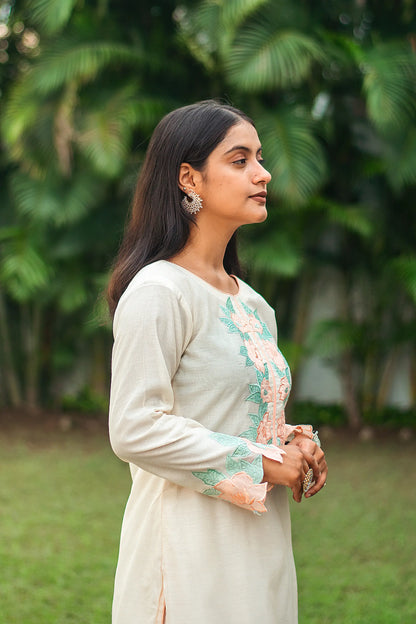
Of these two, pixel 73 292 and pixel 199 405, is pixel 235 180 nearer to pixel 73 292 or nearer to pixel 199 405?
pixel 199 405

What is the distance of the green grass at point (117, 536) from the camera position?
11.4ft

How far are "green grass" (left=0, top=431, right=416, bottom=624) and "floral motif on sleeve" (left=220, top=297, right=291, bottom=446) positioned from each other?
6.53 ft

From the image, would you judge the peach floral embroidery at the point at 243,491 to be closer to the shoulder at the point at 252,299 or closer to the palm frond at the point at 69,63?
the shoulder at the point at 252,299

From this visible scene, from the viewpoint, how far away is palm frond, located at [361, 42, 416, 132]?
554 centimetres

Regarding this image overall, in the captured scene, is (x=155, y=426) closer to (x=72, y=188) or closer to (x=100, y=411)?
(x=72, y=188)

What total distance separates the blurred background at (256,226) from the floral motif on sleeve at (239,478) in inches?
124

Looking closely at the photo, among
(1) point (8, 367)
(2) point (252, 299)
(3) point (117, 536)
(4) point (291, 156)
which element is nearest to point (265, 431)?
(2) point (252, 299)

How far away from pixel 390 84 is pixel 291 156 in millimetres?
880

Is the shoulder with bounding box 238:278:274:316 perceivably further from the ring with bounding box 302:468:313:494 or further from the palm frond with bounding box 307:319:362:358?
the palm frond with bounding box 307:319:362:358

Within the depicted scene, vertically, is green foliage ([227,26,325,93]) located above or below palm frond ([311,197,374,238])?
above

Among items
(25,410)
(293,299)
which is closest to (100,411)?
(25,410)

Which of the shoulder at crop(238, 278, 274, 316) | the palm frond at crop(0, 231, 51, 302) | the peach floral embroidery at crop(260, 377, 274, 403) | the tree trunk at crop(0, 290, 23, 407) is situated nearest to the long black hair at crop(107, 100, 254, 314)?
the shoulder at crop(238, 278, 274, 316)

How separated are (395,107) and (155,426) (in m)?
4.74

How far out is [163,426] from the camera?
4.70 ft
